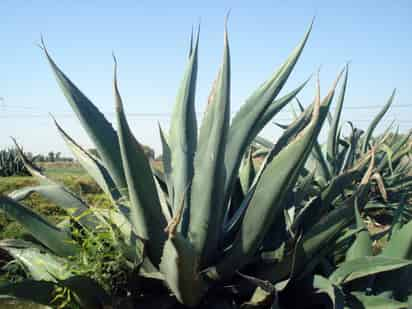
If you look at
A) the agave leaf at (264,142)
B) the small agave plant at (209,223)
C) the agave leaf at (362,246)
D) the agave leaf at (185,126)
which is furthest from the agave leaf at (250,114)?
the agave leaf at (264,142)

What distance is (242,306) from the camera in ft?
5.02

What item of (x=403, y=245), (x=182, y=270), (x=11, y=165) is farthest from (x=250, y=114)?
(x=11, y=165)

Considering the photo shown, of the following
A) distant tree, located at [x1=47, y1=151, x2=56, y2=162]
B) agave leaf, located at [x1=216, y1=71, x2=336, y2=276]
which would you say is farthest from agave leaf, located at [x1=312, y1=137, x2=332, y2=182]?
distant tree, located at [x1=47, y1=151, x2=56, y2=162]

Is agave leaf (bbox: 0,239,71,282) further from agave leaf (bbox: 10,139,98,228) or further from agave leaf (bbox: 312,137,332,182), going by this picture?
agave leaf (bbox: 312,137,332,182)

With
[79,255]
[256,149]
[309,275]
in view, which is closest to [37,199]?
[256,149]

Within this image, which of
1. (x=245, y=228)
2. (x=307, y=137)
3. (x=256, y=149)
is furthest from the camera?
(x=256, y=149)

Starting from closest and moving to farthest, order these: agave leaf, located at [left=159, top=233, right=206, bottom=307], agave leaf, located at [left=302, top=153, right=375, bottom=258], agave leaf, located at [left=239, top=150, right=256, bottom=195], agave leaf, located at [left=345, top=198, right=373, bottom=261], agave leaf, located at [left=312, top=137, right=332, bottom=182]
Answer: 1. agave leaf, located at [left=159, top=233, right=206, bottom=307]
2. agave leaf, located at [left=302, top=153, right=375, bottom=258]
3. agave leaf, located at [left=345, top=198, right=373, bottom=261]
4. agave leaf, located at [left=239, top=150, right=256, bottom=195]
5. agave leaf, located at [left=312, top=137, right=332, bottom=182]

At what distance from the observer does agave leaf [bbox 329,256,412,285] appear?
1.52 meters

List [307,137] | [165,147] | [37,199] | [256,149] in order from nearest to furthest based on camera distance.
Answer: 1. [307,137]
2. [165,147]
3. [37,199]
4. [256,149]

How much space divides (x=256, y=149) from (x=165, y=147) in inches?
182

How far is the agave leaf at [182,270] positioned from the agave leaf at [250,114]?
0.39m

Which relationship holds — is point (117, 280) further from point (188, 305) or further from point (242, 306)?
point (242, 306)

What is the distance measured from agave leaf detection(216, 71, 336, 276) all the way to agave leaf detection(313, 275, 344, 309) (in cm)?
24

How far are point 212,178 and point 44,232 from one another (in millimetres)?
689
